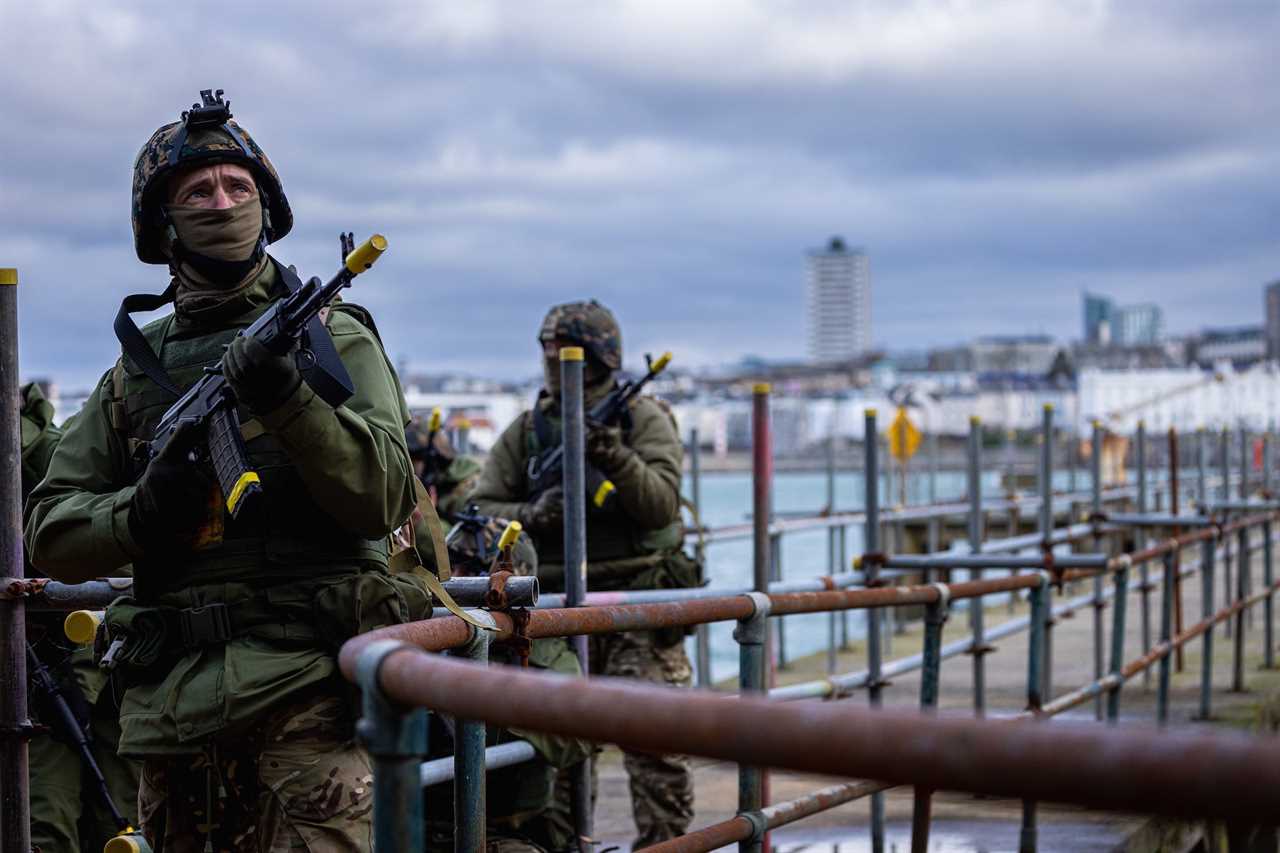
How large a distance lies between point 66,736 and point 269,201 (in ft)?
6.12

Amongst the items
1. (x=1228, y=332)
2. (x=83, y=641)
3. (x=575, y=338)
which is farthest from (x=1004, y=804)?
(x=1228, y=332)

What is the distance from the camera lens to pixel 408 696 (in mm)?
1802

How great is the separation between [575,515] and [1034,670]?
1.91m

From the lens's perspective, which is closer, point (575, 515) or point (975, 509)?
point (575, 515)

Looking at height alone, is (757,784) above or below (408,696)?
below

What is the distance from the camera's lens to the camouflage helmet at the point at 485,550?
5.02 metres

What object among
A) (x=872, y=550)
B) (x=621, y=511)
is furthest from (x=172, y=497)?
(x=872, y=550)

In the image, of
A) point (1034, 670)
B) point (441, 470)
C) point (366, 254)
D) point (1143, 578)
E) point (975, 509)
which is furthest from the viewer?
point (1143, 578)

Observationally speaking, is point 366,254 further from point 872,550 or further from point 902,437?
point 902,437

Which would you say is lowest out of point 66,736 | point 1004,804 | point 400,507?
point 1004,804

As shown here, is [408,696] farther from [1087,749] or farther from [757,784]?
[757,784]

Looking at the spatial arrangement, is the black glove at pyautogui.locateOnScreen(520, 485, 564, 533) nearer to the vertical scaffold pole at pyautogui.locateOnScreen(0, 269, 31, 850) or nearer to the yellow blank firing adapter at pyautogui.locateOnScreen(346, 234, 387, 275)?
the vertical scaffold pole at pyautogui.locateOnScreen(0, 269, 31, 850)

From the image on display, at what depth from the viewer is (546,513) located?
624 centimetres

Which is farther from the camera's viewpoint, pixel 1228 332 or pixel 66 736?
pixel 1228 332
